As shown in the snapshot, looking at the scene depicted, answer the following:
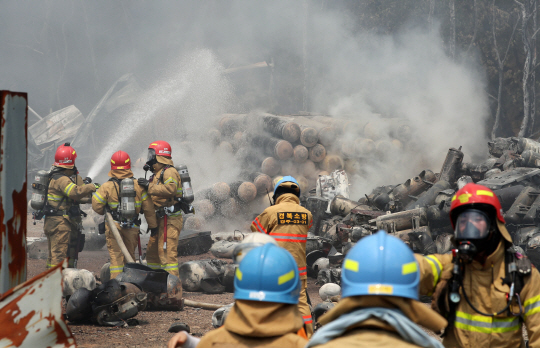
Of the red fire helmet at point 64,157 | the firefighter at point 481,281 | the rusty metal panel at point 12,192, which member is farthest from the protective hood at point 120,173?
the firefighter at point 481,281

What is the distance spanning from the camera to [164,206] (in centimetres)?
736

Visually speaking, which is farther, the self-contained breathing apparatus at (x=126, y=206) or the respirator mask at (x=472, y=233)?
the self-contained breathing apparatus at (x=126, y=206)

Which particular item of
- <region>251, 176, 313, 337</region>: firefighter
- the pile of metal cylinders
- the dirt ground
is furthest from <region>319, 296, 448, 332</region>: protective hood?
the pile of metal cylinders

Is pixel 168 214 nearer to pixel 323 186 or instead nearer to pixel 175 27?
pixel 323 186

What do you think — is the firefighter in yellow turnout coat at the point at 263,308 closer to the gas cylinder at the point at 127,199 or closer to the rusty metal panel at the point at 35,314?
the rusty metal panel at the point at 35,314

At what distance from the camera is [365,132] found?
14.8 m

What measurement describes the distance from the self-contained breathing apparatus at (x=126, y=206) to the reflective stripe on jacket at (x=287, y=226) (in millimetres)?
3003

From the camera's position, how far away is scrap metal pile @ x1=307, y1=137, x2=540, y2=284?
302 inches

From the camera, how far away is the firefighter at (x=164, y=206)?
715 cm

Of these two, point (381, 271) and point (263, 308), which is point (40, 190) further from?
point (381, 271)

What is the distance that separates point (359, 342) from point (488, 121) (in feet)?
63.3

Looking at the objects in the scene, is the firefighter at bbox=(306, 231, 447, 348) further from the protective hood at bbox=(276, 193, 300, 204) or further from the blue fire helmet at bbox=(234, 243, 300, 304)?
the protective hood at bbox=(276, 193, 300, 204)

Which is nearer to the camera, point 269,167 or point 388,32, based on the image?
point 269,167

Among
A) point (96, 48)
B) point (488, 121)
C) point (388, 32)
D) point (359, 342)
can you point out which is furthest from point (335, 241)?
point (96, 48)
